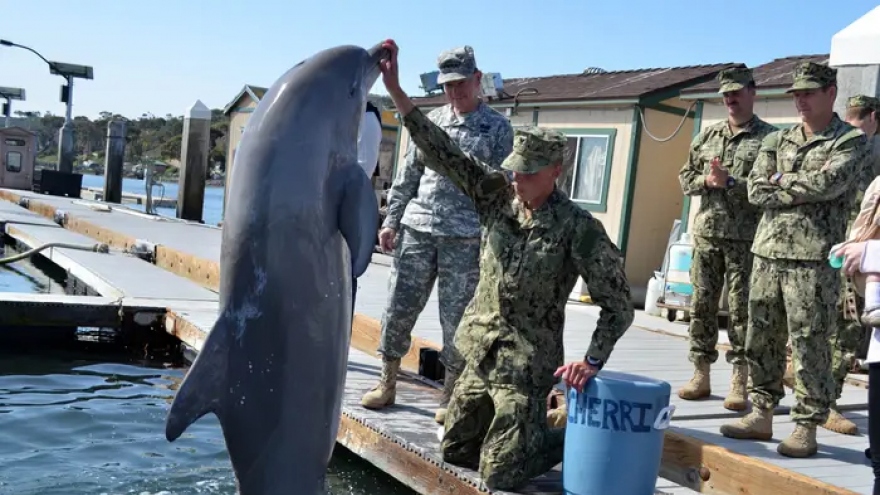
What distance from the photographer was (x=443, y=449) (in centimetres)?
526

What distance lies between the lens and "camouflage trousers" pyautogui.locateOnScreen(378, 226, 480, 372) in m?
5.64

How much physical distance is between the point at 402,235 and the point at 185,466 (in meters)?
2.05

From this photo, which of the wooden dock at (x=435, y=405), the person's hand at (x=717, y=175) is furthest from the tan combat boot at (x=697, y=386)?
the person's hand at (x=717, y=175)

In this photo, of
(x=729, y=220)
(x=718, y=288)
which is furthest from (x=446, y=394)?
(x=729, y=220)

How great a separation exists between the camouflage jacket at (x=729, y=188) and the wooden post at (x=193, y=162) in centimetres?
2112

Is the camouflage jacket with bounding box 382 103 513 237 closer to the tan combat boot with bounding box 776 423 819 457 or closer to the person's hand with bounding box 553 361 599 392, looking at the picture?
the person's hand with bounding box 553 361 599 392

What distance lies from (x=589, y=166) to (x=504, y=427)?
369 inches

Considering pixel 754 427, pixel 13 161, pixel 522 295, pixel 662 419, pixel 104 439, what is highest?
pixel 522 295

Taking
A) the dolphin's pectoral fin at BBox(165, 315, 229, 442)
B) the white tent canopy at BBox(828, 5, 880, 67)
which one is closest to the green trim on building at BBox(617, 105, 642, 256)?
the white tent canopy at BBox(828, 5, 880, 67)

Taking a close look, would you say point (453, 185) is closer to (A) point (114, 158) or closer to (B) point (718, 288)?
(B) point (718, 288)

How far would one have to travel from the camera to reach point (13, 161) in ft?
112

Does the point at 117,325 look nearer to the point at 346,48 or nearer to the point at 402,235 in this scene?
the point at 402,235

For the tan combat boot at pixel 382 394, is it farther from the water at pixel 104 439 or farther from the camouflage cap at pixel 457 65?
the camouflage cap at pixel 457 65

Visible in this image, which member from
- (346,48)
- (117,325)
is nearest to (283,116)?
(346,48)
